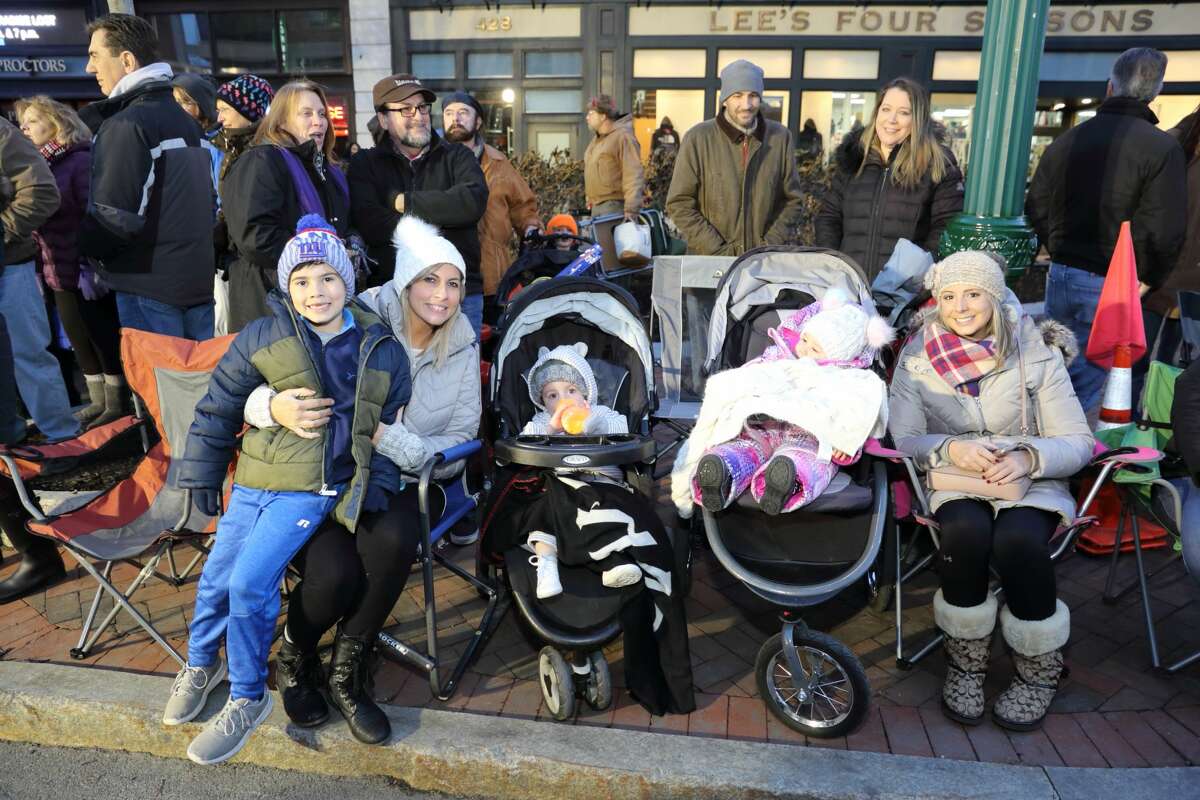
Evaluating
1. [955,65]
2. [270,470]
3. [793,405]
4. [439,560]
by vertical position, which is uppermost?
[955,65]

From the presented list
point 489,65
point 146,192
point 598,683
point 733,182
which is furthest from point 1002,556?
point 489,65

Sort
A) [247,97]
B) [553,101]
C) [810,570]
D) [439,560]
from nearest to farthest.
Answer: [810,570]
[439,560]
[247,97]
[553,101]

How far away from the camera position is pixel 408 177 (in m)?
4.60

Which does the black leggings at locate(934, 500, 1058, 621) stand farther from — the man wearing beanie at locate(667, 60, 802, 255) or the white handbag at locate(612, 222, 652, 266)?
the white handbag at locate(612, 222, 652, 266)

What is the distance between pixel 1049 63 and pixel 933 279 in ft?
38.3

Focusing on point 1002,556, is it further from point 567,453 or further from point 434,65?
point 434,65

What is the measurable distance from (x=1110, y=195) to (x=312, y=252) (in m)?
4.24

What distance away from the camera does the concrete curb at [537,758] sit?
2.65m

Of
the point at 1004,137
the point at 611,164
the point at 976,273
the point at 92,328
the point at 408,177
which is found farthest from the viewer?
the point at 611,164

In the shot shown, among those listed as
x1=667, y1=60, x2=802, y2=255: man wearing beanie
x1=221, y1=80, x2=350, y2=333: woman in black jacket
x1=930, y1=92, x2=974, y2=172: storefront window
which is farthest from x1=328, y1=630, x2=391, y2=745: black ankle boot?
x1=930, y1=92, x2=974, y2=172: storefront window

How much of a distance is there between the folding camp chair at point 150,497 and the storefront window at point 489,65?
448 inches

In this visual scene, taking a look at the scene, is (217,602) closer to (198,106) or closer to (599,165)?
(198,106)

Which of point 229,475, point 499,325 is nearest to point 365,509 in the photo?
point 229,475

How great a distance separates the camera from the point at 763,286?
395 cm
